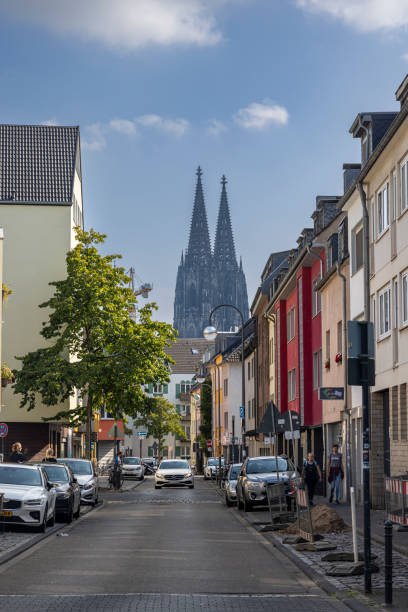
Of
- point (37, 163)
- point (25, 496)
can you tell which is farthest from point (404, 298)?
point (37, 163)

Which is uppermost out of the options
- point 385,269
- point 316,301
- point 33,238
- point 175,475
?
point 33,238

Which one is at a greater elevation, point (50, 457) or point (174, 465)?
point (50, 457)

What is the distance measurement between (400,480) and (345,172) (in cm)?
2479

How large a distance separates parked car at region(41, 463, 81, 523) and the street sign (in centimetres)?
626

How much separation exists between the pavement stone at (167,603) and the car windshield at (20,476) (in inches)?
409

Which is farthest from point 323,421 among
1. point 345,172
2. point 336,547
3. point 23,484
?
point 336,547

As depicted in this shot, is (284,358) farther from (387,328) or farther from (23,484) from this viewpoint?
(23,484)

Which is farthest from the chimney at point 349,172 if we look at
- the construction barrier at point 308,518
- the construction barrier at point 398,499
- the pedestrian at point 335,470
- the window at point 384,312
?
the construction barrier at point 398,499

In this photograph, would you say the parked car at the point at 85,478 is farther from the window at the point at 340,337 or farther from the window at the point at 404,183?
the window at the point at 404,183

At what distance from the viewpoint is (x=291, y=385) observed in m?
49.8

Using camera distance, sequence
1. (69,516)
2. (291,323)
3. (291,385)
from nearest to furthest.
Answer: (69,516), (291,323), (291,385)

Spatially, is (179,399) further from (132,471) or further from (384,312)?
(384,312)

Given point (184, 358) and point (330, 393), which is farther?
point (184, 358)

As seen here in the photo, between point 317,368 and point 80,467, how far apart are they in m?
12.1
